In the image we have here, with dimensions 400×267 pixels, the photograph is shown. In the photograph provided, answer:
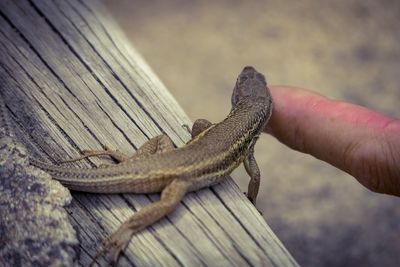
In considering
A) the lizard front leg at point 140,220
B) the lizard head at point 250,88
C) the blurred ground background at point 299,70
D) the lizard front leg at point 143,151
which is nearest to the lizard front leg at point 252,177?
the lizard head at point 250,88

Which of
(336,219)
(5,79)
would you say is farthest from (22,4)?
(336,219)

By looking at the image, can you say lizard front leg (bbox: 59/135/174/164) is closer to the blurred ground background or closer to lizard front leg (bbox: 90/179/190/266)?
lizard front leg (bbox: 90/179/190/266)

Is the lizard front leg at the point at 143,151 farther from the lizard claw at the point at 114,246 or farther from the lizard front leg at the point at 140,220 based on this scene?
the lizard claw at the point at 114,246

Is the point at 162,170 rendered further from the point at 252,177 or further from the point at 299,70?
the point at 299,70

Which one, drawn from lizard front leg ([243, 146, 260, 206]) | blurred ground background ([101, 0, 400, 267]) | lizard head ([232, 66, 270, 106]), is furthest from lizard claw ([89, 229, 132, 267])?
blurred ground background ([101, 0, 400, 267])

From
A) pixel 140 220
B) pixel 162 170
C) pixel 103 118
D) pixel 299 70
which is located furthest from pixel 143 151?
pixel 299 70
